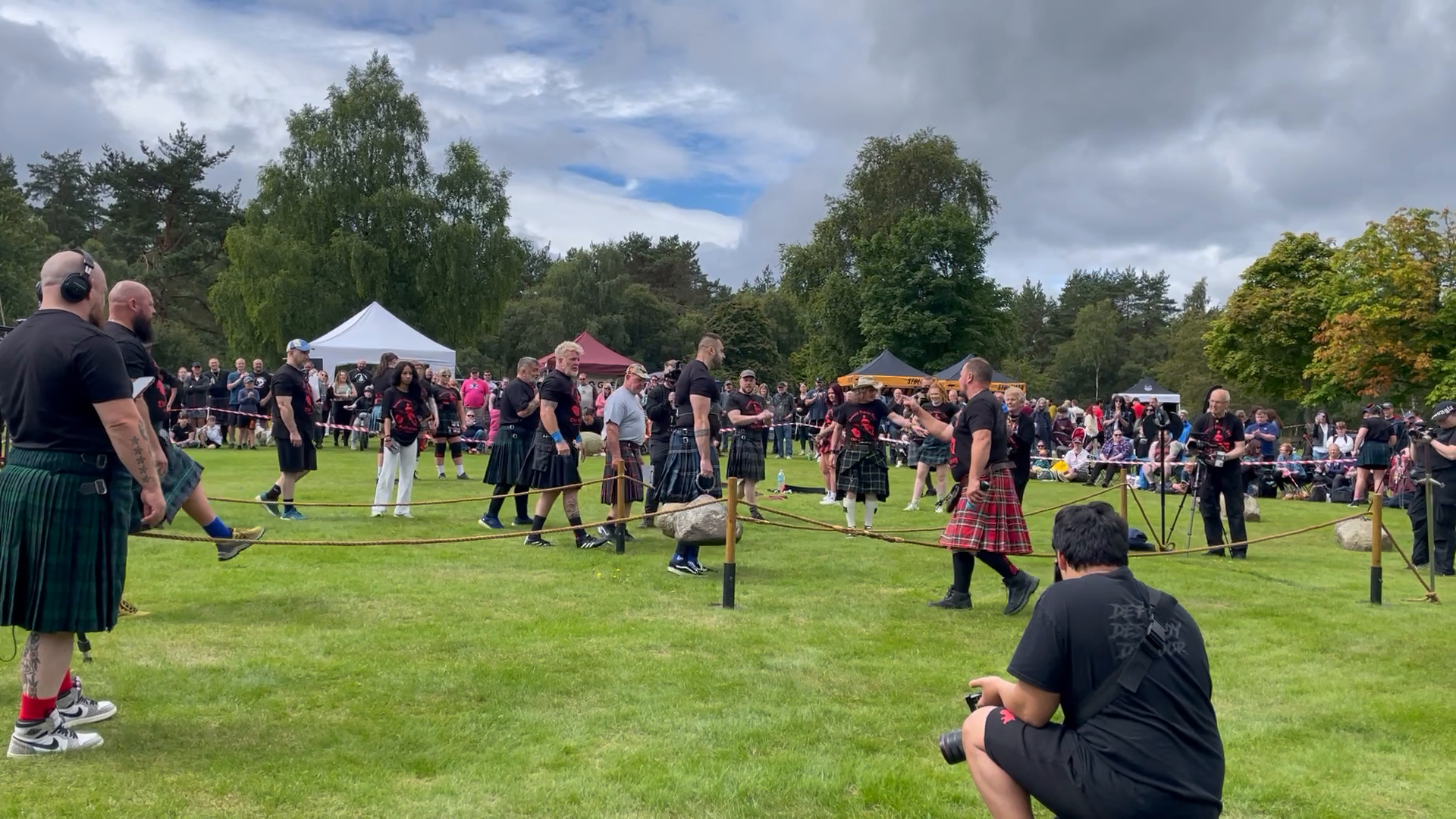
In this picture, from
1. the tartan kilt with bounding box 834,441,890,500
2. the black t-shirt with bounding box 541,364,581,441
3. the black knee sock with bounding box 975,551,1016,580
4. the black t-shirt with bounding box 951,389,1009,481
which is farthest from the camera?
the tartan kilt with bounding box 834,441,890,500

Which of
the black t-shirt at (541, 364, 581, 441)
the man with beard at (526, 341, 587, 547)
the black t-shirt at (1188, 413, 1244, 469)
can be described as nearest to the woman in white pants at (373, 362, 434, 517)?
the man with beard at (526, 341, 587, 547)

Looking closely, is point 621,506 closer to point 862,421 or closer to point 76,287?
point 862,421

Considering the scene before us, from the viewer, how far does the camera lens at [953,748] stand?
11.0 ft

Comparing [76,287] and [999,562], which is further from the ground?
[76,287]

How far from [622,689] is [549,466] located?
15.8ft

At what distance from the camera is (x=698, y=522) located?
358 inches

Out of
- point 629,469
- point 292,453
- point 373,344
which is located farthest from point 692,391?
point 373,344

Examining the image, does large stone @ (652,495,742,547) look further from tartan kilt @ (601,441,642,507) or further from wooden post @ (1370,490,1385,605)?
wooden post @ (1370,490,1385,605)

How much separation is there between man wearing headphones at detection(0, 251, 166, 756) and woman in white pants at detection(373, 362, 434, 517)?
7235mm

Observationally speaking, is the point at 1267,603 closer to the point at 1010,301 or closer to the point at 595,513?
the point at 595,513

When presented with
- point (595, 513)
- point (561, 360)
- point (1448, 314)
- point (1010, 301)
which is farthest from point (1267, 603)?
point (1010, 301)

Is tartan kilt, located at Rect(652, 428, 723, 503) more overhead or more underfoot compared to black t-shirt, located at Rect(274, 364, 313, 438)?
more underfoot

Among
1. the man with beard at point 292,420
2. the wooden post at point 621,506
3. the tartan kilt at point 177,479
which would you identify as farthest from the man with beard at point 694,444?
the man with beard at point 292,420

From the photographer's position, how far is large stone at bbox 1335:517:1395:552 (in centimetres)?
1249
